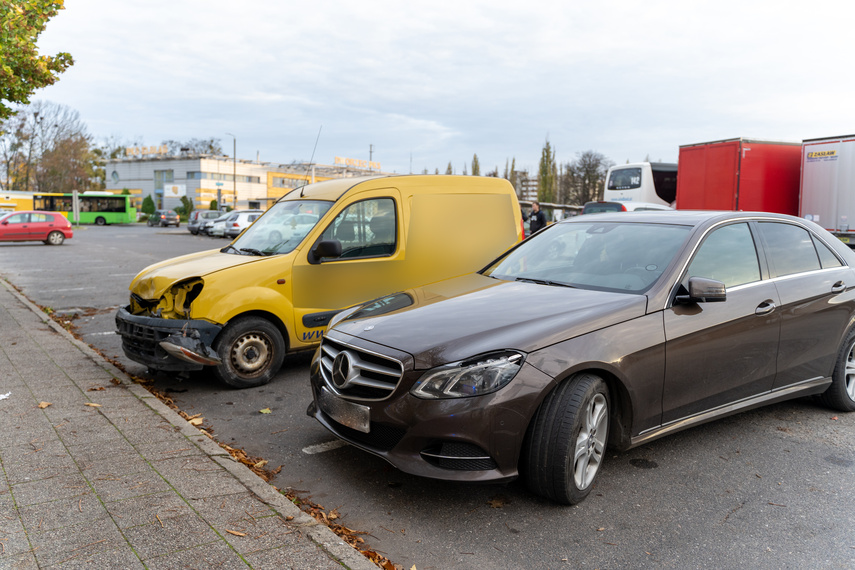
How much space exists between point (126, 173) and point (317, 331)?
95711 mm

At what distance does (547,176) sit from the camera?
95500 mm

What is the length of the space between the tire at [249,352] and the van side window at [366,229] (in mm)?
1066

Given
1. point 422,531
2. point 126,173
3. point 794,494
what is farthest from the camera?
point 126,173

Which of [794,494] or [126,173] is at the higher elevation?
[126,173]

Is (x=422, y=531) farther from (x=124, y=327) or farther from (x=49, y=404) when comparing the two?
(x=124, y=327)

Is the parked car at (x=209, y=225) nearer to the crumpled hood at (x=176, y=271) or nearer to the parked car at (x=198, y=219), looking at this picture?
the parked car at (x=198, y=219)

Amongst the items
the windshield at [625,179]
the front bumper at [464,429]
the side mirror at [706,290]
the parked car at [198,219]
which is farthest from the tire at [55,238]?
the side mirror at [706,290]

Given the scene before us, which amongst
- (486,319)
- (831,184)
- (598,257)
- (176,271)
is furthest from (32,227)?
(486,319)

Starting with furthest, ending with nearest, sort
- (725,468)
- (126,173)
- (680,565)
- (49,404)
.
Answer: (126,173) → (49,404) → (725,468) → (680,565)

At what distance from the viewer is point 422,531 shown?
130 inches

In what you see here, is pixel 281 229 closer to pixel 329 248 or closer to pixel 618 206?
pixel 329 248

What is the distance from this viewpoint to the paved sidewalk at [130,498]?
2.85 metres

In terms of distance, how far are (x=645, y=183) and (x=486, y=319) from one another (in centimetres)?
2193

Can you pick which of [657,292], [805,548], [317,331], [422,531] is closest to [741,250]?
[657,292]
